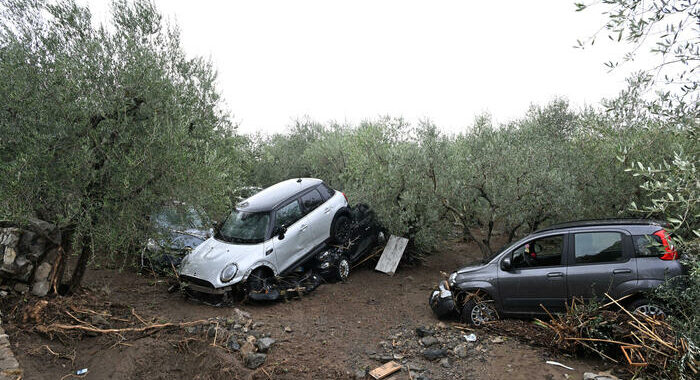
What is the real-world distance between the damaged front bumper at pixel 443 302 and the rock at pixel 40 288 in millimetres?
7016

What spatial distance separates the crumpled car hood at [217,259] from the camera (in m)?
8.49

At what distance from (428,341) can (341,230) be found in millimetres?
4544

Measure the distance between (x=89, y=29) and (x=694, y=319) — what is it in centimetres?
1014

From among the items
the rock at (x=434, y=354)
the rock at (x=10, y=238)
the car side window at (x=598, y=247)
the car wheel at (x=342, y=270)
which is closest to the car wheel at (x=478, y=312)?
the rock at (x=434, y=354)

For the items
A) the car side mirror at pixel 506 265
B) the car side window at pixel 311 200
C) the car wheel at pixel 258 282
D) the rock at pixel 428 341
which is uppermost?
the car side window at pixel 311 200

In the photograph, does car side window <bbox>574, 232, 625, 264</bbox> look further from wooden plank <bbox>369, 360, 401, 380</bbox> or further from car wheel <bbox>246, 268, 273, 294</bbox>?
car wheel <bbox>246, 268, 273, 294</bbox>

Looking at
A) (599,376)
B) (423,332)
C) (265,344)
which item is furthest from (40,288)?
(599,376)

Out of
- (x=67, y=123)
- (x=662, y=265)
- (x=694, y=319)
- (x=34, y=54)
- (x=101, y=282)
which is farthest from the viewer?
(x=101, y=282)

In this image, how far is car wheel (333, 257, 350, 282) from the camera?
10125mm

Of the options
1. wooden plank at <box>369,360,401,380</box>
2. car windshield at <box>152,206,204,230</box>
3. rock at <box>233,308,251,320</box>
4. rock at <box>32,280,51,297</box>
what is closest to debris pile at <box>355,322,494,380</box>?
wooden plank at <box>369,360,401,380</box>

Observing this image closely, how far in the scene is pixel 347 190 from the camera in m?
12.2

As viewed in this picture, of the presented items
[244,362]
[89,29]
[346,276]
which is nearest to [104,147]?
[89,29]

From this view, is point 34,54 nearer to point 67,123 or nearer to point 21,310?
point 67,123

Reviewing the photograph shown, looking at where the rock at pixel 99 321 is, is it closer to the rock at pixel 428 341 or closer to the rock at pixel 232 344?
the rock at pixel 232 344
